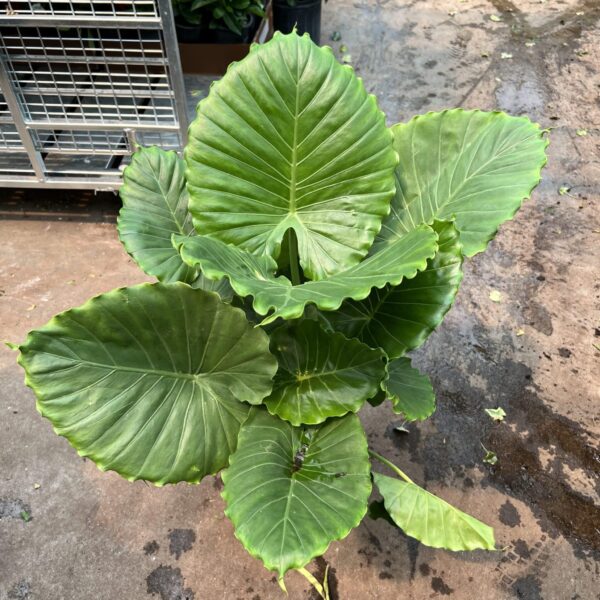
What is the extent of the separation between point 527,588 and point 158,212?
145 centimetres

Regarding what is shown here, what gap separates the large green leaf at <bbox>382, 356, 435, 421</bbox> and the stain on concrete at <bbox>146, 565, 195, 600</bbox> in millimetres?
815

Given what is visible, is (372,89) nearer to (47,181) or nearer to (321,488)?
(47,181)

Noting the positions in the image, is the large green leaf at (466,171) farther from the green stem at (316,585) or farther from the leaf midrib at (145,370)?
the green stem at (316,585)

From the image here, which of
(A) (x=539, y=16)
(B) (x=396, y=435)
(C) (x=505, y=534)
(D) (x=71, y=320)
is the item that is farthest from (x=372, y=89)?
(D) (x=71, y=320)

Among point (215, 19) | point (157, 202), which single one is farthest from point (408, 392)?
point (215, 19)

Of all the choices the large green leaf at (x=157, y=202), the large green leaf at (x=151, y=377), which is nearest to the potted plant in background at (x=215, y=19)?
the large green leaf at (x=157, y=202)

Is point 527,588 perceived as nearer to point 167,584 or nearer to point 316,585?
point 316,585

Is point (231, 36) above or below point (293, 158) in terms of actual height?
below

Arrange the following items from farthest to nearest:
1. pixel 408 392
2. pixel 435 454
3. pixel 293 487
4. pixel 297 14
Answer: pixel 297 14
pixel 435 454
pixel 408 392
pixel 293 487

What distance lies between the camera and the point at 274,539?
3.03 ft

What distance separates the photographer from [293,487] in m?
1.07

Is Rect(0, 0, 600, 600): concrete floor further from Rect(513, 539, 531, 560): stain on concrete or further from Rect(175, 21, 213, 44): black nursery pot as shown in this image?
Rect(175, 21, 213, 44): black nursery pot

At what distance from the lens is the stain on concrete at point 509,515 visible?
1.69 m

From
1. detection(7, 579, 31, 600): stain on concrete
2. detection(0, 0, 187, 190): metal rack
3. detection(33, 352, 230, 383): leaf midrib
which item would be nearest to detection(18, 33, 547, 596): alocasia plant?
detection(33, 352, 230, 383): leaf midrib
